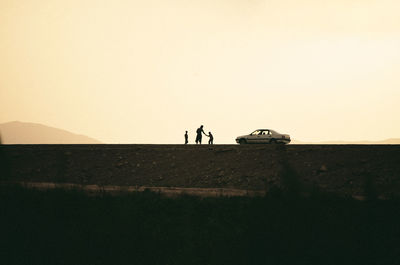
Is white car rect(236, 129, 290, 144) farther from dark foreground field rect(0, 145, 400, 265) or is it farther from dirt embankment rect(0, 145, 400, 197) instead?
dark foreground field rect(0, 145, 400, 265)

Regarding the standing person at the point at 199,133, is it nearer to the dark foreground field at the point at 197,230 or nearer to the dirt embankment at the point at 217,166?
the dirt embankment at the point at 217,166

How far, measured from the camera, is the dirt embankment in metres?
19.2

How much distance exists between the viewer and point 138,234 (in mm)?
13391

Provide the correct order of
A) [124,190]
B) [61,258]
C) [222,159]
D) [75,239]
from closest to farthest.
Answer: [61,258], [75,239], [124,190], [222,159]

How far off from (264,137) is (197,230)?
13.4m

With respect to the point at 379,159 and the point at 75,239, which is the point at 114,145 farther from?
the point at 379,159

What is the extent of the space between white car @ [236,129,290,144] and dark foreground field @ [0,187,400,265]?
30.0 feet

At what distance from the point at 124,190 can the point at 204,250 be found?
7.75 m

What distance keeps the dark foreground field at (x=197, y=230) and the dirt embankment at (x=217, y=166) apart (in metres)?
3.20

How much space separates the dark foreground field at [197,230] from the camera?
39.0 ft

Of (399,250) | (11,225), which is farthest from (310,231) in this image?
(11,225)

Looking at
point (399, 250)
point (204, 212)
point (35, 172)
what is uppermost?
point (35, 172)

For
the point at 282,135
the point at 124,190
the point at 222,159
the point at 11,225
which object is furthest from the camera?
the point at 282,135

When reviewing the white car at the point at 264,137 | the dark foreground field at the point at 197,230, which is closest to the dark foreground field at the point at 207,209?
the dark foreground field at the point at 197,230
